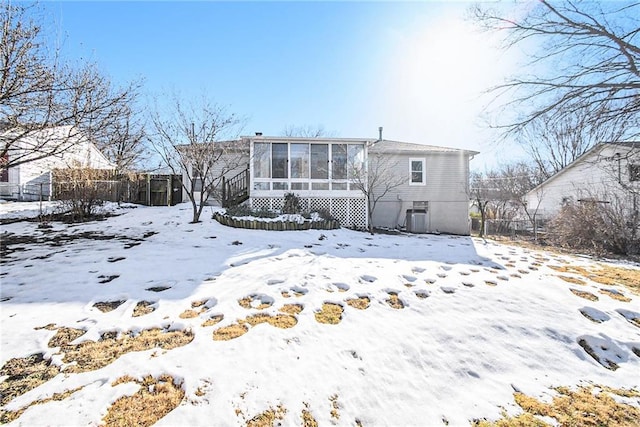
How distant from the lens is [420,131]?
61.4ft

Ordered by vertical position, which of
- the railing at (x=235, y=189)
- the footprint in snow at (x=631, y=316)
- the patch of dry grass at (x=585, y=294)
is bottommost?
the footprint in snow at (x=631, y=316)

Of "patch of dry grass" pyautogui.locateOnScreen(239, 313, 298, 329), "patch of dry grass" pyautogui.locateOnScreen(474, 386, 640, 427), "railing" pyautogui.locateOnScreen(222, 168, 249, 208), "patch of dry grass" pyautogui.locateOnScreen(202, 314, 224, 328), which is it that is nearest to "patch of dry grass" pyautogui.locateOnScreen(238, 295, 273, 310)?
"patch of dry grass" pyautogui.locateOnScreen(239, 313, 298, 329)

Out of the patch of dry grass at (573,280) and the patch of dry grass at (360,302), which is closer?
the patch of dry grass at (360,302)

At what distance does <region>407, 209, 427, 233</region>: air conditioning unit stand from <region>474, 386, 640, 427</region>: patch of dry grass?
11.6m

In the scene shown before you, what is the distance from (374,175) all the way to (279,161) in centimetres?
413

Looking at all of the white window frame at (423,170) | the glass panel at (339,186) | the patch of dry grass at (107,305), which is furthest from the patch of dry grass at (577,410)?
the white window frame at (423,170)

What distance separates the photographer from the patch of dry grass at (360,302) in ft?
12.4

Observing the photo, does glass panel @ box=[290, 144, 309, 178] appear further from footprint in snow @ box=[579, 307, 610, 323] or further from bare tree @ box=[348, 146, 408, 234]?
footprint in snow @ box=[579, 307, 610, 323]

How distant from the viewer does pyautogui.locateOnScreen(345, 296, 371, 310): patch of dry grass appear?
3.78m

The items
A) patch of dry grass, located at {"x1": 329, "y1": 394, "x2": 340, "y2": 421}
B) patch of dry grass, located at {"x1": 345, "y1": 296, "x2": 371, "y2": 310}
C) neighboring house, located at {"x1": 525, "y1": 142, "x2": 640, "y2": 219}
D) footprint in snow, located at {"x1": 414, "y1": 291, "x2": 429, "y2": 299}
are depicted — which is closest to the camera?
patch of dry grass, located at {"x1": 329, "y1": 394, "x2": 340, "y2": 421}

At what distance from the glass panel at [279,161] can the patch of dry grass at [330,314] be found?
824 cm

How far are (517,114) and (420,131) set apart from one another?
1211 cm

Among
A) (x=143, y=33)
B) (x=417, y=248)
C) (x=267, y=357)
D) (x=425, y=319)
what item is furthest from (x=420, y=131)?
(x=267, y=357)

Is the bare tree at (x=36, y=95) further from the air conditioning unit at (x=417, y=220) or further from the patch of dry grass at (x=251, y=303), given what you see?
the air conditioning unit at (x=417, y=220)
